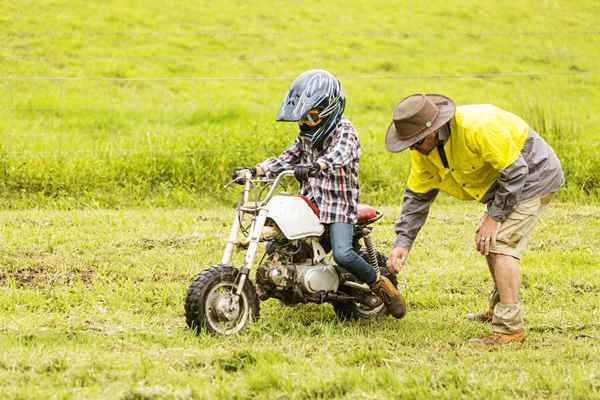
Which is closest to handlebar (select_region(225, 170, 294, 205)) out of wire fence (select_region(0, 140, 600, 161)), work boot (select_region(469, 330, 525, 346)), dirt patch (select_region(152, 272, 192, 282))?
work boot (select_region(469, 330, 525, 346))

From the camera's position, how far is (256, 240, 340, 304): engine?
6500 millimetres

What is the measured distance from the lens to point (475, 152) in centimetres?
609

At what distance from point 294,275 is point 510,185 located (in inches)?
59.8

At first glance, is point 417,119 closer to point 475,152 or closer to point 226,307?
point 475,152

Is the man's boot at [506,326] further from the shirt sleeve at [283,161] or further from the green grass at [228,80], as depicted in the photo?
the green grass at [228,80]

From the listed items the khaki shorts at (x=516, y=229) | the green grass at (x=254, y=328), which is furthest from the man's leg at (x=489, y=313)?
the khaki shorts at (x=516, y=229)

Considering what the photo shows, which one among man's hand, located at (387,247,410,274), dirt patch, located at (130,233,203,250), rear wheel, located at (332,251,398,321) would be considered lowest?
dirt patch, located at (130,233,203,250)

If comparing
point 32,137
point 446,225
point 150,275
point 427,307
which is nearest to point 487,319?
point 427,307

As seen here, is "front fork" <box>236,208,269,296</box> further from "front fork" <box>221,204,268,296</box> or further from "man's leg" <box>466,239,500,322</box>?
"man's leg" <box>466,239,500,322</box>

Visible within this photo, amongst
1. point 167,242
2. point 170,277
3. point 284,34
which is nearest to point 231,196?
point 167,242

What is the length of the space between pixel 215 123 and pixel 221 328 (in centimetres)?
882

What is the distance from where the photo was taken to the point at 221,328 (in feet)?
20.2

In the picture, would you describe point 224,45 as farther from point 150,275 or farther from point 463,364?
A: point 463,364

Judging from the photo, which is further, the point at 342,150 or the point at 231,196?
the point at 231,196
